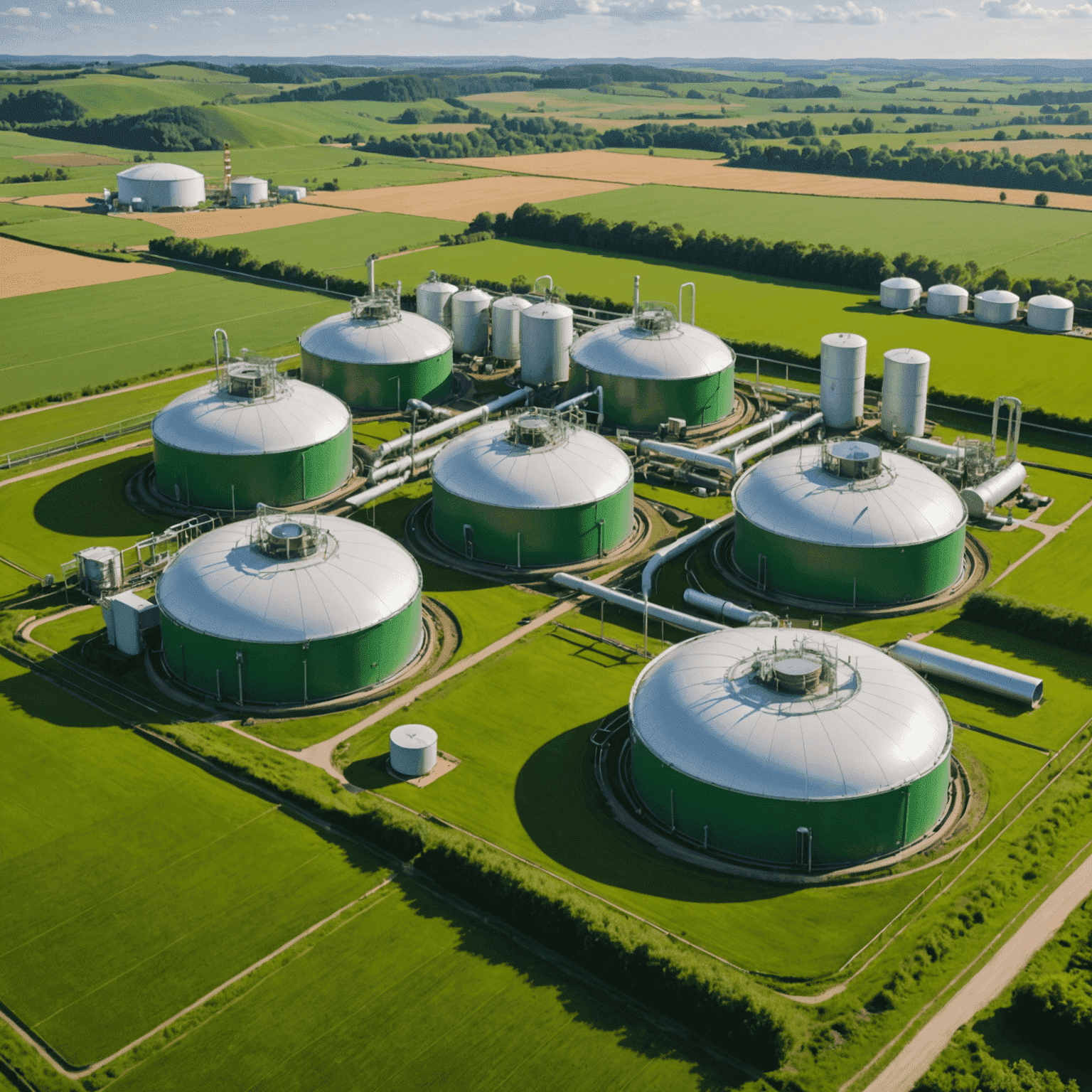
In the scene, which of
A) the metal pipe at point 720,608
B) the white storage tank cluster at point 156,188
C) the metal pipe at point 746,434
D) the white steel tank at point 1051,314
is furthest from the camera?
the white storage tank cluster at point 156,188

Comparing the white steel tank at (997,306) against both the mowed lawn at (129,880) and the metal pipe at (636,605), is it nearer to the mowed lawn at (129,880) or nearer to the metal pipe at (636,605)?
the metal pipe at (636,605)

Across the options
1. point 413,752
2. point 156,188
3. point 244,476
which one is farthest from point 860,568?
point 156,188

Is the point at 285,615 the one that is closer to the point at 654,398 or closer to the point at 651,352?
the point at 654,398

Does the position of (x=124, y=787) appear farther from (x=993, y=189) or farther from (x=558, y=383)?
(x=993, y=189)

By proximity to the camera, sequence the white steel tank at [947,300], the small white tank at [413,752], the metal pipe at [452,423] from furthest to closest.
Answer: the white steel tank at [947,300] → the metal pipe at [452,423] → the small white tank at [413,752]

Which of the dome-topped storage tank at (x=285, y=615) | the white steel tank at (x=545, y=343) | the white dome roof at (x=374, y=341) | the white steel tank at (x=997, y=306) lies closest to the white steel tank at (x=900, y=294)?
Result: the white steel tank at (x=997, y=306)

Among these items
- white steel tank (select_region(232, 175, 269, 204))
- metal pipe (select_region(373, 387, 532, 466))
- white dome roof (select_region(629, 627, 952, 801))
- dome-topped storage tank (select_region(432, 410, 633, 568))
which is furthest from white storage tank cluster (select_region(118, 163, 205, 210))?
white dome roof (select_region(629, 627, 952, 801))

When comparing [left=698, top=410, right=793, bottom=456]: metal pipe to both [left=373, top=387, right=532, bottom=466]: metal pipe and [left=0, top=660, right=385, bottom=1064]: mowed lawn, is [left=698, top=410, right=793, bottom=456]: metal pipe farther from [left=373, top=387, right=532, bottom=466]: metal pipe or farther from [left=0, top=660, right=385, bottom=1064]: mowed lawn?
[left=0, top=660, right=385, bottom=1064]: mowed lawn
